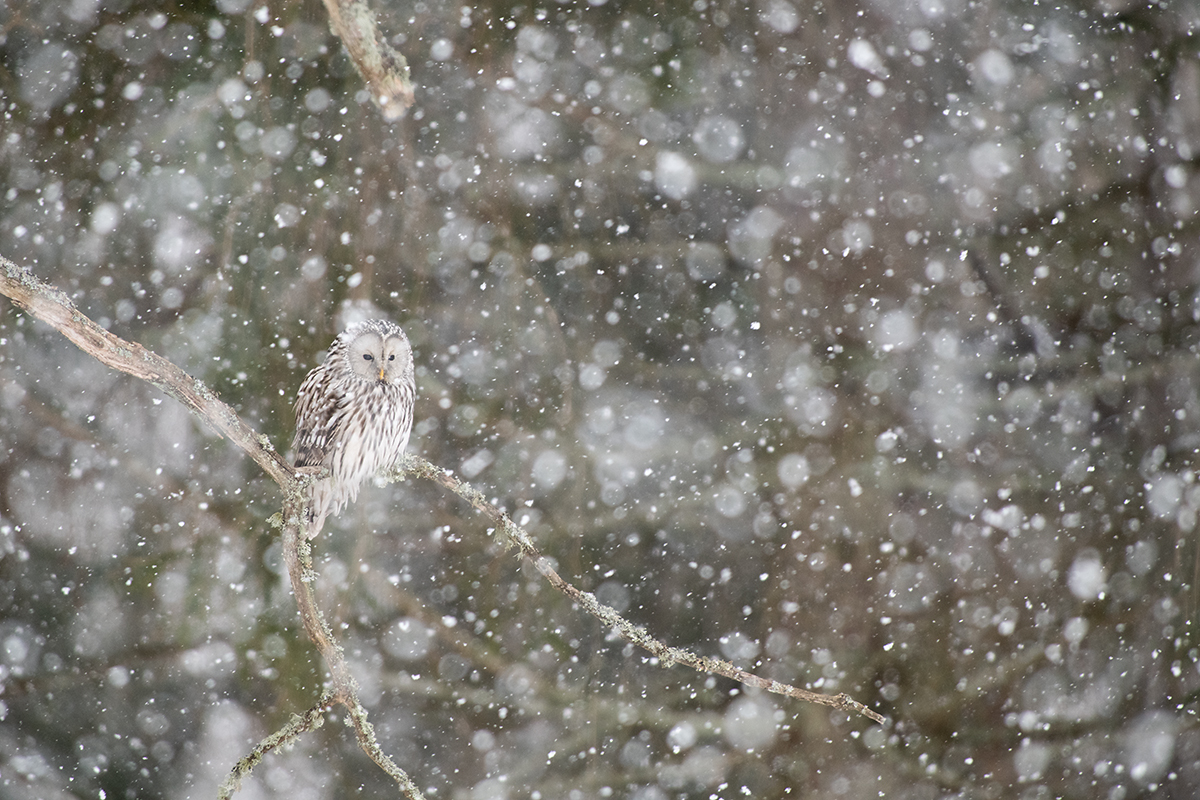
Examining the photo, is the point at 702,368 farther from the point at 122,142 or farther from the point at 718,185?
the point at 122,142

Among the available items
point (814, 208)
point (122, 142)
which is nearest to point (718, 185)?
point (814, 208)

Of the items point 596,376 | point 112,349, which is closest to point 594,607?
point 596,376

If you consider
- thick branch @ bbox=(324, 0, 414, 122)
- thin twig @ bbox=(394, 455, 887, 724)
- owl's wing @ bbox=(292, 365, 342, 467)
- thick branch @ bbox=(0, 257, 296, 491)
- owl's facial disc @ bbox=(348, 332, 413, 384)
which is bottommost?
thin twig @ bbox=(394, 455, 887, 724)

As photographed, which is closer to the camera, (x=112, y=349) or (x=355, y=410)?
(x=112, y=349)

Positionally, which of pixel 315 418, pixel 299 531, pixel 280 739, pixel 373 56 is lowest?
pixel 280 739

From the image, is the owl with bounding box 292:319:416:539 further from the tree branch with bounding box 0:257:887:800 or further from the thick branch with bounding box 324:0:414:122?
the thick branch with bounding box 324:0:414:122

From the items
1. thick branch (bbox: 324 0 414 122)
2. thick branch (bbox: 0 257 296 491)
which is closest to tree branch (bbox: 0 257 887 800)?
thick branch (bbox: 0 257 296 491)

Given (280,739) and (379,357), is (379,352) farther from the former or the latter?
(280,739)
